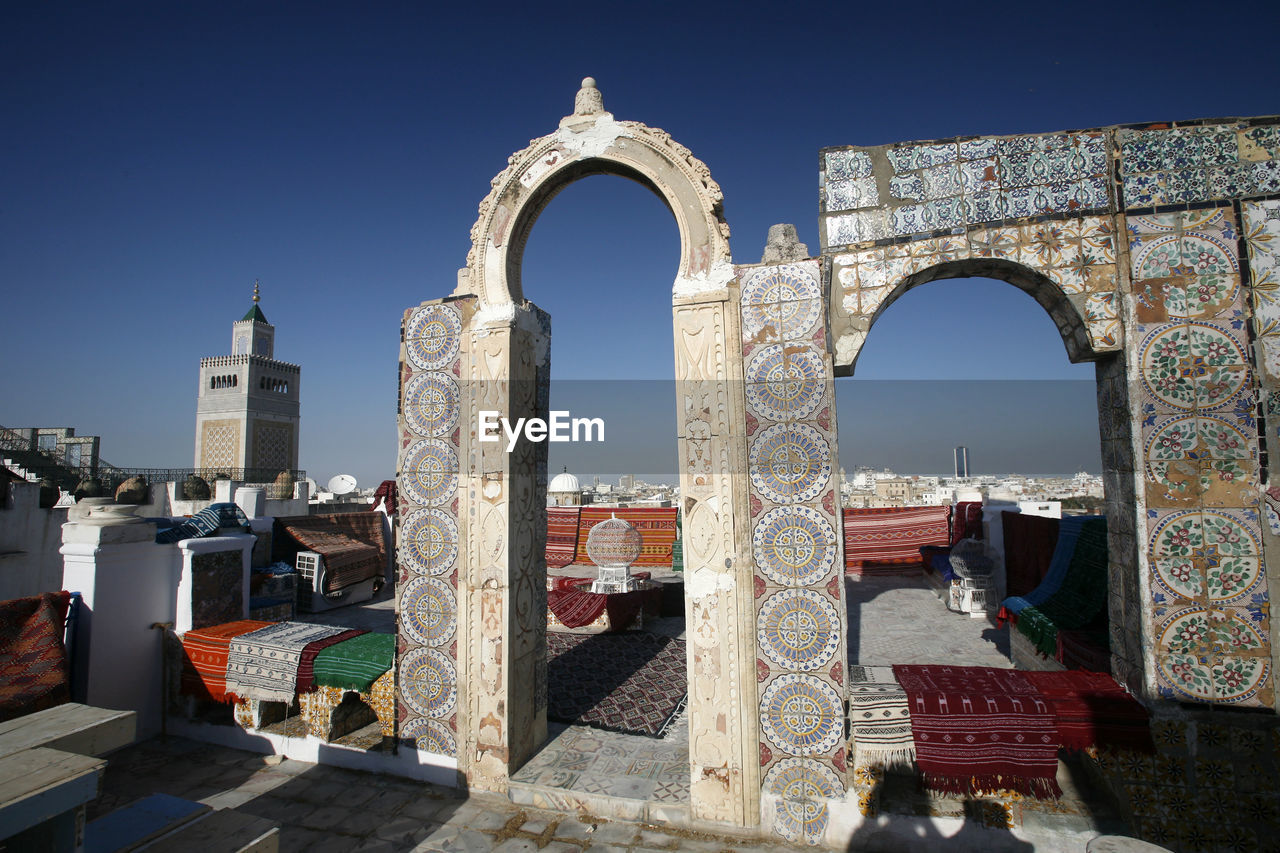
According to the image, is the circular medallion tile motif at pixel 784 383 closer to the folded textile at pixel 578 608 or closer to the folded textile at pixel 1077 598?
the folded textile at pixel 1077 598

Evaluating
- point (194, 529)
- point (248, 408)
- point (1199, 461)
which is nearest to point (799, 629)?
point (1199, 461)

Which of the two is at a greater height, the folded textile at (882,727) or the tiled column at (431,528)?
the tiled column at (431,528)

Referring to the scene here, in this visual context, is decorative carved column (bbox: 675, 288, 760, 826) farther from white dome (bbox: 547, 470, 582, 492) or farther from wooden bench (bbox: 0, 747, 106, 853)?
white dome (bbox: 547, 470, 582, 492)

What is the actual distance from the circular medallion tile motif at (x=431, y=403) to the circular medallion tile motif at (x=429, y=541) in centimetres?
→ 49

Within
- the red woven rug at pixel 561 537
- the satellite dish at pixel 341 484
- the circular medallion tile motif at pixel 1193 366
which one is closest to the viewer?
the circular medallion tile motif at pixel 1193 366

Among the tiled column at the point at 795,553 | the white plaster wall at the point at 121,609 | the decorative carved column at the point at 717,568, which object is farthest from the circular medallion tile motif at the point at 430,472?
the white plaster wall at the point at 121,609

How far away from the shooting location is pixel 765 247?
311 cm

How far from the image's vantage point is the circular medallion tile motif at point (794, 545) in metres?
2.84

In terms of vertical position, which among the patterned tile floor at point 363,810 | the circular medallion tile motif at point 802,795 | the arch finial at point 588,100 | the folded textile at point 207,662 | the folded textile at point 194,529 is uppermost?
the arch finial at point 588,100

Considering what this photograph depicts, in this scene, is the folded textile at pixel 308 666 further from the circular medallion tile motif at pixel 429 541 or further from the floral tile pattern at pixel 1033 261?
the floral tile pattern at pixel 1033 261

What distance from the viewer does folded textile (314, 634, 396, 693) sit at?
144 inches

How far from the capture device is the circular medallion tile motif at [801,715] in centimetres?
278

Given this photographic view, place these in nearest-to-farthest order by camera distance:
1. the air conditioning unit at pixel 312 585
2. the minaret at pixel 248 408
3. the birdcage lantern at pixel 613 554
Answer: the birdcage lantern at pixel 613 554, the air conditioning unit at pixel 312 585, the minaret at pixel 248 408

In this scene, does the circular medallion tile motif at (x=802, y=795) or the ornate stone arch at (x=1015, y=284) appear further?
the ornate stone arch at (x=1015, y=284)
